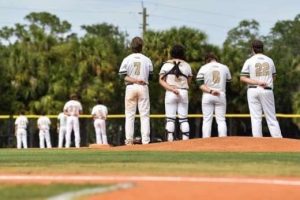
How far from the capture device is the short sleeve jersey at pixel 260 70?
16562 millimetres

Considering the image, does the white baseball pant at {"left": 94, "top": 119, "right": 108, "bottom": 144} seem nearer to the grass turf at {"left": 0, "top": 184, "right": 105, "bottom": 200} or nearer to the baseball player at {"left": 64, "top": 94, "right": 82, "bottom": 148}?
the baseball player at {"left": 64, "top": 94, "right": 82, "bottom": 148}

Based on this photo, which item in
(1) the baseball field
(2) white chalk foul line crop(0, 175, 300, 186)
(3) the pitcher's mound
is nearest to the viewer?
(1) the baseball field

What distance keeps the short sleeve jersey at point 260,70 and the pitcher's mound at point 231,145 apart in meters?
1.79

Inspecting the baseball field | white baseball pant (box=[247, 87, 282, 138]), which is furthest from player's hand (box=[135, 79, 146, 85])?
the baseball field

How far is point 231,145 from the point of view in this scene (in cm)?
1508

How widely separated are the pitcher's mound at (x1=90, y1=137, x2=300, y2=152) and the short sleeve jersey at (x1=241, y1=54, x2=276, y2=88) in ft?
5.88

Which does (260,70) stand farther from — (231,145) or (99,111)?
(99,111)

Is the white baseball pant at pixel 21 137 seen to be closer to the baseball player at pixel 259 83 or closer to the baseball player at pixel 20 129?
the baseball player at pixel 20 129

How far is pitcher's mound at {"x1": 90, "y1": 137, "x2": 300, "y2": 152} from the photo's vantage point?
1476cm

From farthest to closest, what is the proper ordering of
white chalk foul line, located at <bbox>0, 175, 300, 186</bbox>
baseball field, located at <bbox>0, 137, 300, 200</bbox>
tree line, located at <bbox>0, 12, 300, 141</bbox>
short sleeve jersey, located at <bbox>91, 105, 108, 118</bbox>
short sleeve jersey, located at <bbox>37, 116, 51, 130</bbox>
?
tree line, located at <bbox>0, 12, 300, 141</bbox> < short sleeve jersey, located at <bbox>37, 116, 51, 130</bbox> < short sleeve jersey, located at <bbox>91, 105, 108, 118</bbox> < white chalk foul line, located at <bbox>0, 175, 300, 186</bbox> < baseball field, located at <bbox>0, 137, 300, 200</bbox>

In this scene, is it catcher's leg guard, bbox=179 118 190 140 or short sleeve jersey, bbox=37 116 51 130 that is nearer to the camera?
catcher's leg guard, bbox=179 118 190 140

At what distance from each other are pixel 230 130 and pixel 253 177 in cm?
2361

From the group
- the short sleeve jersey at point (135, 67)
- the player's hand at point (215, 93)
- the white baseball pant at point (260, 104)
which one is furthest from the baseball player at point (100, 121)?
the white baseball pant at point (260, 104)

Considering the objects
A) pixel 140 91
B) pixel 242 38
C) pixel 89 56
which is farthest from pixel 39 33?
pixel 242 38
